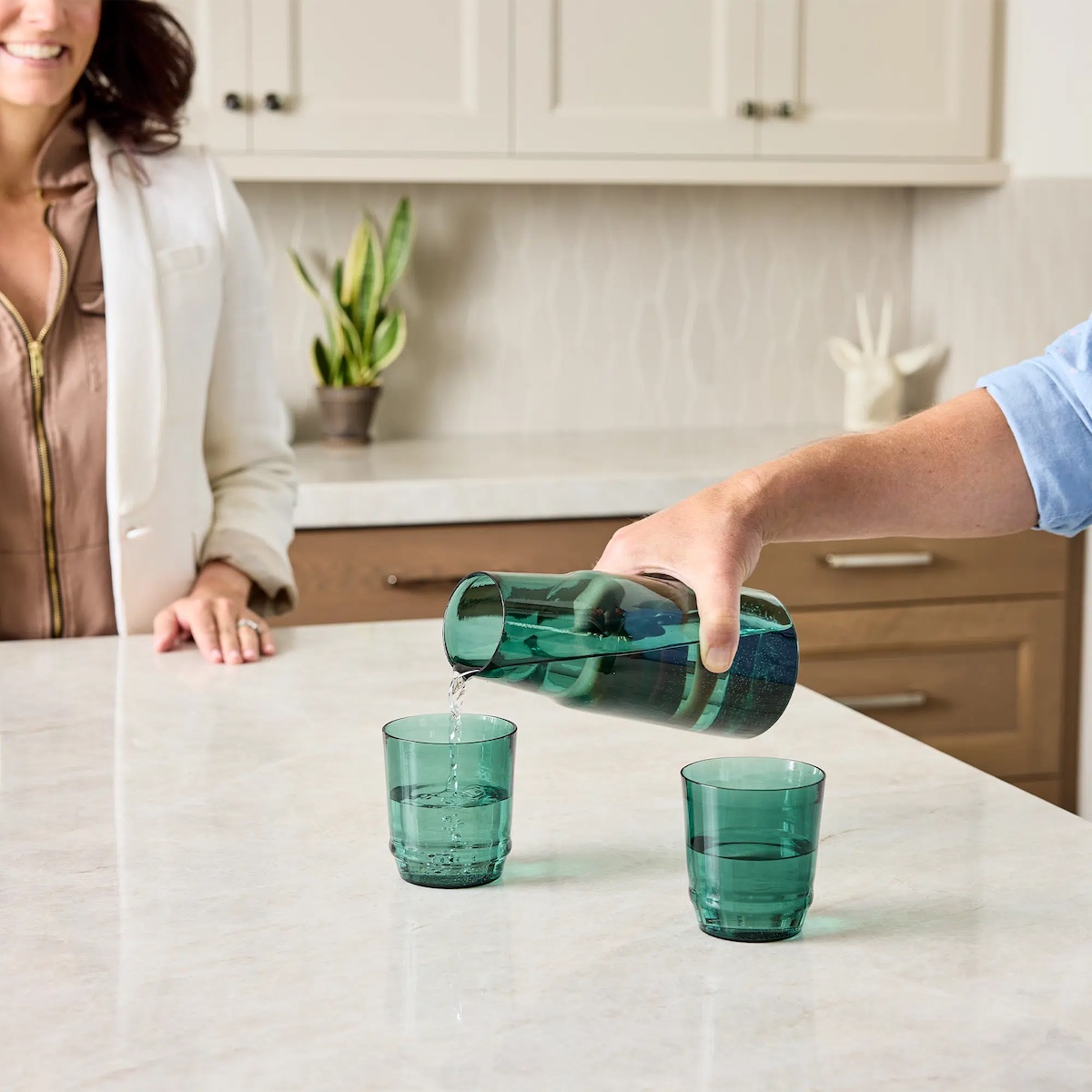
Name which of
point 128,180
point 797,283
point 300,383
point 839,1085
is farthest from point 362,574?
point 839,1085

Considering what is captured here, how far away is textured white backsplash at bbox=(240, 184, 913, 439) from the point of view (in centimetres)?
308

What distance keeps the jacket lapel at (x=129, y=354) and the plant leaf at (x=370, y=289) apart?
1286mm

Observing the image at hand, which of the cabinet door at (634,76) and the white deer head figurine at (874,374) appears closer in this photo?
the cabinet door at (634,76)

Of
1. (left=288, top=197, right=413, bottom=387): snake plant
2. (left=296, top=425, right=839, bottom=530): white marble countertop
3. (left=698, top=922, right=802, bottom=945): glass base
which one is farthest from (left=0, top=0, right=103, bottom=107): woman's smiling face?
(left=288, top=197, right=413, bottom=387): snake plant

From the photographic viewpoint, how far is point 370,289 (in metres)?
2.89

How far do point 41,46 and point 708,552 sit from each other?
1.07 m

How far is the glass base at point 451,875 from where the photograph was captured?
84 cm

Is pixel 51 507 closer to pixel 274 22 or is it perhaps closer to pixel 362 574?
pixel 362 574

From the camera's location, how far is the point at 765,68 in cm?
286

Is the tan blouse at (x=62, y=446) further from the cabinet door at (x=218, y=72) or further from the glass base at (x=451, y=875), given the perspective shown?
the cabinet door at (x=218, y=72)

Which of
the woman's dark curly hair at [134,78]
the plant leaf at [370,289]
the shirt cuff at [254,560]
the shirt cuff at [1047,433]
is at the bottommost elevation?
the shirt cuff at [254,560]

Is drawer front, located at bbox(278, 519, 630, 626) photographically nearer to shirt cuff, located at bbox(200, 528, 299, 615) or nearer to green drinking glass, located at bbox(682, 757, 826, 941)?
shirt cuff, located at bbox(200, 528, 299, 615)

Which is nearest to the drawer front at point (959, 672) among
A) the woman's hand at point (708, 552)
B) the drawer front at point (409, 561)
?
the drawer front at point (409, 561)

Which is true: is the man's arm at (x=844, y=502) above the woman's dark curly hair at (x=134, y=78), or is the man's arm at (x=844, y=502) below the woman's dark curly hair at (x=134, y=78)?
below
